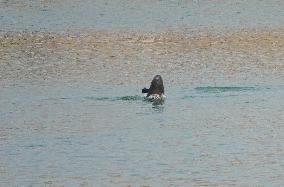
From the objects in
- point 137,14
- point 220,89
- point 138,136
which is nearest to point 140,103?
point 220,89

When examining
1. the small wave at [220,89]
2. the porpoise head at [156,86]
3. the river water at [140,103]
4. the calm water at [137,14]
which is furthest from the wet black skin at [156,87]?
the calm water at [137,14]

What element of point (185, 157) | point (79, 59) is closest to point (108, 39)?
point (79, 59)

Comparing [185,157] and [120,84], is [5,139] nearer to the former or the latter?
[185,157]

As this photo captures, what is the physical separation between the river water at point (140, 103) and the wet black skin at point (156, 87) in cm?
28

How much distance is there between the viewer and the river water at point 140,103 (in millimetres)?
20781

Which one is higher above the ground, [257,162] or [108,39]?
[108,39]

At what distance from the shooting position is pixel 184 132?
24.4m

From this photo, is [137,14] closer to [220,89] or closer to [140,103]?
[220,89]

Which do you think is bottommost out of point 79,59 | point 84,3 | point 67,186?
point 67,186

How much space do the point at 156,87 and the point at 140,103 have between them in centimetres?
58

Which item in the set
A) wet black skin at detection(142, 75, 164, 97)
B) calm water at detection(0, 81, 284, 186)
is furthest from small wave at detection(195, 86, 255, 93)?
wet black skin at detection(142, 75, 164, 97)

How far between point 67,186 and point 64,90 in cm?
1185

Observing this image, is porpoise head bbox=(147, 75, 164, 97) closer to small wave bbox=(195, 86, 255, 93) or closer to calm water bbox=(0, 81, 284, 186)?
calm water bbox=(0, 81, 284, 186)

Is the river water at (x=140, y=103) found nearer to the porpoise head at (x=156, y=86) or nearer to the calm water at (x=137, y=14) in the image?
the calm water at (x=137, y=14)
